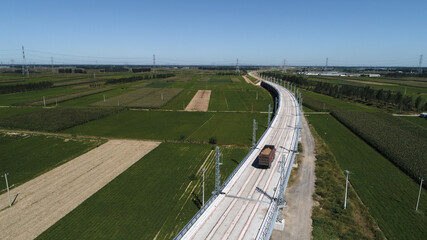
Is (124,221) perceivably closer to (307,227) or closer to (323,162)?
(307,227)

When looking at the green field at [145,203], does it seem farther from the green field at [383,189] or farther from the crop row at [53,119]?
the crop row at [53,119]

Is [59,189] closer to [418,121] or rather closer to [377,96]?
[418,121]

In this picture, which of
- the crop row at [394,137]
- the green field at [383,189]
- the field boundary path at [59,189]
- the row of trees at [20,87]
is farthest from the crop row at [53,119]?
the crop row at [394,137]

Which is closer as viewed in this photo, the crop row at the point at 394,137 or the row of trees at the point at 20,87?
the crop row at the point at 394,137

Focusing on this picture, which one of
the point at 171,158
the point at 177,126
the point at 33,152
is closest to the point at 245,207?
the point at 171,158

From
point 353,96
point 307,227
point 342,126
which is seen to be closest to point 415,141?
point 342,126

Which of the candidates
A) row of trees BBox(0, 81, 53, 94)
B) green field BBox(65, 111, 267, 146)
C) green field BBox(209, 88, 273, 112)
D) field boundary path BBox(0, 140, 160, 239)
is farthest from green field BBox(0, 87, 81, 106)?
field boundary path BBox(0, 140, 160, 239)
